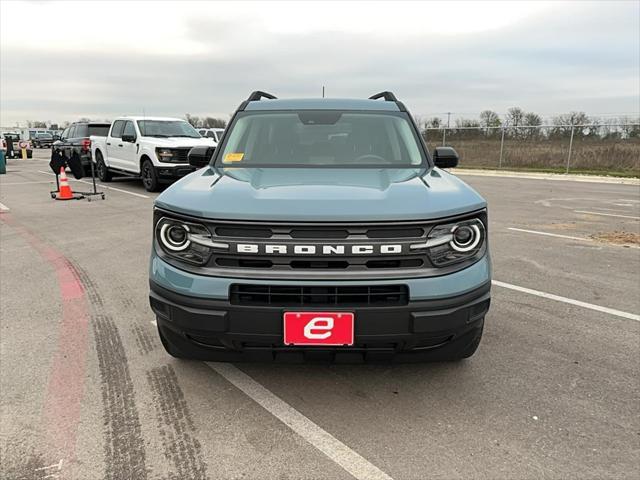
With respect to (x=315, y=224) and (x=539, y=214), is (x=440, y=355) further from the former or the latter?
(x=539, y=214)

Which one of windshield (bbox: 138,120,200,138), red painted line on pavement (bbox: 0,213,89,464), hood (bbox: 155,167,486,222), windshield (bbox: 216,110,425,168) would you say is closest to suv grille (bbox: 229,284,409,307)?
hood (bbox: 155,167,486,222)

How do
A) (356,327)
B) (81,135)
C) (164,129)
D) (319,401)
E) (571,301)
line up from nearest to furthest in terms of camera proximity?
1. (356,327)
2. (319,401)
3. (571,301)
4. (164,129)
5. (81,135)

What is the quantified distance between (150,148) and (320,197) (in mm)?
10903

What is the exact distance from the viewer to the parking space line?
7.39 feet

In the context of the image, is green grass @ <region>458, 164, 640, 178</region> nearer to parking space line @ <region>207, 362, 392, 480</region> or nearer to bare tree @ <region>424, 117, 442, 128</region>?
bare tree @ <region>424, 117, 442, 128</region>

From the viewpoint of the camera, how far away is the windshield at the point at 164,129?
13097mm

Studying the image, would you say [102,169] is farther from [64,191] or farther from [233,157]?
[233,157]

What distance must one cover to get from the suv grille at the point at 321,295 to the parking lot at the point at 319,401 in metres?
0.72

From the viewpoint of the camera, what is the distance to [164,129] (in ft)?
43.8

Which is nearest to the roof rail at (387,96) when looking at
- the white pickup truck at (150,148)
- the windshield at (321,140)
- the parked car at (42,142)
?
the windshield at (321,140)

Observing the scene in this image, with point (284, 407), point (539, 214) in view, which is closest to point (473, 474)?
point (284, 407)

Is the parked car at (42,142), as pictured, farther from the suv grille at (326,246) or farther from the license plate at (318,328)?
the license plate at (318,328)

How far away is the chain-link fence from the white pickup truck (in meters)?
13.0

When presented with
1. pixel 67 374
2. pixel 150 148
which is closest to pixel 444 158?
A: pixel 67 374
